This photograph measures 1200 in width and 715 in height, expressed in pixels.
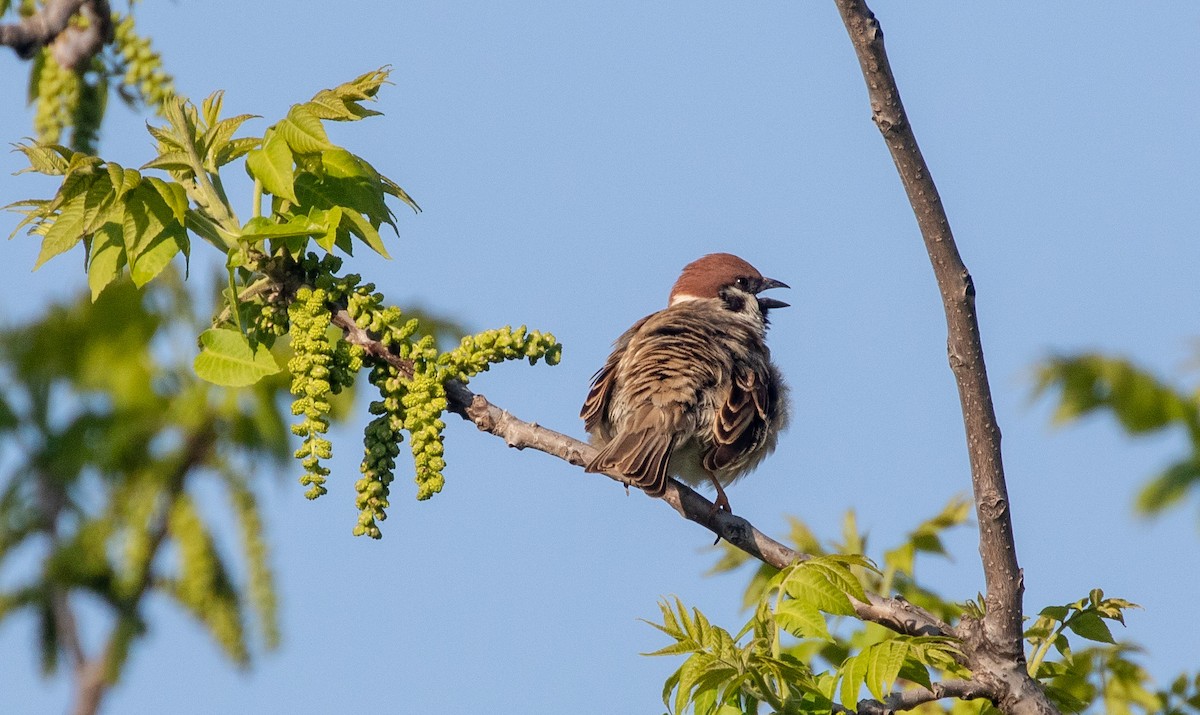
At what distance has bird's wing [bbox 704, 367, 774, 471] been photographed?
618 cm

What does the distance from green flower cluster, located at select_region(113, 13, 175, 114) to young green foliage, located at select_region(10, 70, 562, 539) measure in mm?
1141

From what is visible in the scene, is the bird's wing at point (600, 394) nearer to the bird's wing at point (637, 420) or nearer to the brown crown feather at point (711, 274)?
the bird's wing at point (637, 420)

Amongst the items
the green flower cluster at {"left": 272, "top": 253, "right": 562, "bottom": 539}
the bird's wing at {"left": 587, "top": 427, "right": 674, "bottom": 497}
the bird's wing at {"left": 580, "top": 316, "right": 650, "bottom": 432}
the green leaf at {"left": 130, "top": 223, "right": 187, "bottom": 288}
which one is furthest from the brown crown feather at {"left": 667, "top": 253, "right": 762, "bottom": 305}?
the green leaf at {"left": 130, "top": 223, "right": 187, "bottom": 288}

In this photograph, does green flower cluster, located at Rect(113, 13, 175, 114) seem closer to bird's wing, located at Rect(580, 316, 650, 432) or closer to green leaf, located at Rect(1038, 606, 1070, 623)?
bird's wing, located at Rect(580, 316, 650, 432)

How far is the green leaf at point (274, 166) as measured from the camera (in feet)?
13.0

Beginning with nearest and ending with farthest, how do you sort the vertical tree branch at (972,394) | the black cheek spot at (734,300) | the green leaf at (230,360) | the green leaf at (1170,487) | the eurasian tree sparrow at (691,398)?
1. the vertical tree branch at (972,394)
2. the green leaf at (230,360)
3. the eurasian tree sparrow at (691,398)
4. the green leaf at (1170,487)
5. the black cheek spot at (734,300)

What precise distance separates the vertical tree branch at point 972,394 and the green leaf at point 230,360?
1.88 m

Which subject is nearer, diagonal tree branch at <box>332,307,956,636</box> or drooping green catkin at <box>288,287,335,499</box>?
drooping green catkin at <box>288,287,335,499</box>

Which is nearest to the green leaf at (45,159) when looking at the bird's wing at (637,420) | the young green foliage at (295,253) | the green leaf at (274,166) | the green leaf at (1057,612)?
the young green foliage at (295,253)

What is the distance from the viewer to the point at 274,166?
401cm

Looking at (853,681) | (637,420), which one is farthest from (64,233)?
(637,420)

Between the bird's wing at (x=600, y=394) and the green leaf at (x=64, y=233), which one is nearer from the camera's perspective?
the green leaf at (x=64, y=233)

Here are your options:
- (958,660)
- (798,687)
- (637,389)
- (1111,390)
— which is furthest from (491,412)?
(1111,390)

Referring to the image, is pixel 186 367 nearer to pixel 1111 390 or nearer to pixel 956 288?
pixel 1111 390
